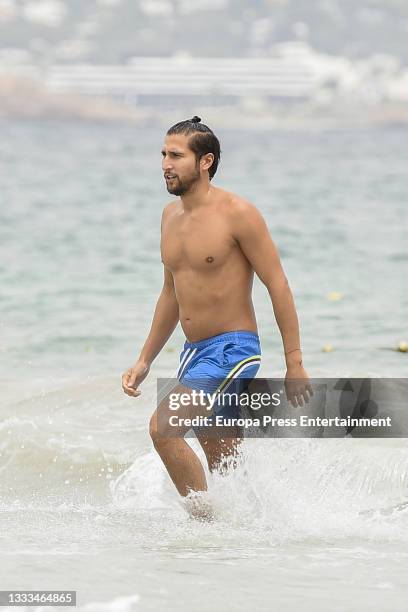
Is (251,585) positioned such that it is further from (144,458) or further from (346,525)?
(144,458)

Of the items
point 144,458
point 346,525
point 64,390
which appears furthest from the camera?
point 64,390

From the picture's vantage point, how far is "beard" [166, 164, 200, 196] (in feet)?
17.0

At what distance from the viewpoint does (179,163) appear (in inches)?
203

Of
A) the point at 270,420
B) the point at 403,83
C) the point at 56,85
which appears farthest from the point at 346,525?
the point at 403,83

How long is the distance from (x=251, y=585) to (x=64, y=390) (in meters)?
4.31

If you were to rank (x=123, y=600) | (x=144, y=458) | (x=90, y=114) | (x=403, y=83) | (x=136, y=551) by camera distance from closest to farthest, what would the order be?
(x=123, y=600) < (x=136, y=551) < (x=144, y=458) < (x=90, y=114) < (x=403, y=83)

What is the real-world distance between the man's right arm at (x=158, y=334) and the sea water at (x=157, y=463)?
54cm

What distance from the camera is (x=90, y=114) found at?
104188mm

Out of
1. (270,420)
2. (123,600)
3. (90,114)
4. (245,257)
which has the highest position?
(90,114)

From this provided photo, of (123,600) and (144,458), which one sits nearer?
(123,600)

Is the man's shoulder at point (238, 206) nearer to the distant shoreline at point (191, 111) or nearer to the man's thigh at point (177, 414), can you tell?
the man's thigh at point (177, 414)

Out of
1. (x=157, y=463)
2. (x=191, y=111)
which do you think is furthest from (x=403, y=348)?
A: (x=191, y=111)

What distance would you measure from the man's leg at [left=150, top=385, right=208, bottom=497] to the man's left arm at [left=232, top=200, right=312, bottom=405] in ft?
1.36

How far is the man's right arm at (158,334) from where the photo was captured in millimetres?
5496
